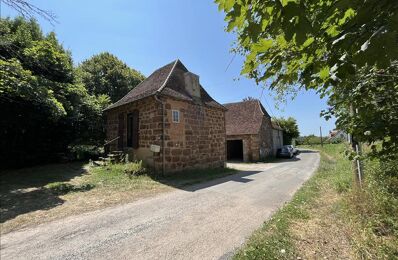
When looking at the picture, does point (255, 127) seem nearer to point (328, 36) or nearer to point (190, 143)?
point (190, 143)

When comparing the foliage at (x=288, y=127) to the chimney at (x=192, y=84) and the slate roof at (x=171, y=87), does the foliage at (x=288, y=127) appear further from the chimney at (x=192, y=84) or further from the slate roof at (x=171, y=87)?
the chimney at (x=192, y=84)

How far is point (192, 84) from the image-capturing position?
44.5 ft

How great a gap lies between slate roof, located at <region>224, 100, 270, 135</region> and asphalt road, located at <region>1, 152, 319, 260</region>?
1507 centimetres

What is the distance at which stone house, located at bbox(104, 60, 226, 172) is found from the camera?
36.5 feet

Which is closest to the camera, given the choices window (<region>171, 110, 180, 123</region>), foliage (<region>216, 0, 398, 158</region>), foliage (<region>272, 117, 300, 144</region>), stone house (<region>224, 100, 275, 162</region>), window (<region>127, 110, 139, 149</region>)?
foliage (<region>216, 0, 398, 158</region>)

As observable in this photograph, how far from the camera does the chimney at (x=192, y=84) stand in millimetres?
13383

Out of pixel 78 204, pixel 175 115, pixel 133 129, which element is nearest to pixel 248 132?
pixel 175 115

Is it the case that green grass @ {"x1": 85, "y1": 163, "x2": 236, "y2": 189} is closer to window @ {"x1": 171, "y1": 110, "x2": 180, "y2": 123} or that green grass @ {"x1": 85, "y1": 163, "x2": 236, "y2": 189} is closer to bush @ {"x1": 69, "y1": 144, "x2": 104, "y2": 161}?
window @ {"x1": 171, "y1": 110, "x2": 180, "y2": 123}

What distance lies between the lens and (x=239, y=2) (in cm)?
166

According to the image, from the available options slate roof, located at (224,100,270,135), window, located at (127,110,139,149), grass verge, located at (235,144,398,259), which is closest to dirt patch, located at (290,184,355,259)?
grass verge, located at (235,144,398,259)

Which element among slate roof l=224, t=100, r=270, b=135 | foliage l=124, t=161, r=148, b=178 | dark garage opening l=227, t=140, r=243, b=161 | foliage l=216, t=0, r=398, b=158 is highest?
slate roof l=224, t=100, r=270, b=135

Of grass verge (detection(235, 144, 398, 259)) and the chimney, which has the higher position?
the chimney

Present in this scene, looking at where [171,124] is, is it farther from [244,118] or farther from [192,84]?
[244,118]

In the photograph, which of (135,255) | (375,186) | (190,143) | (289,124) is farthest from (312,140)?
(135,255)
